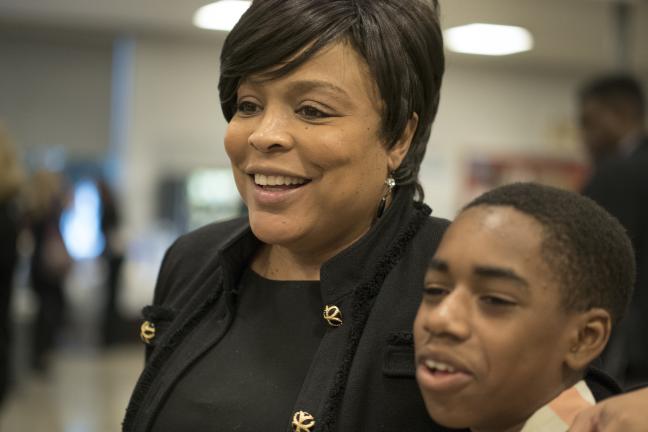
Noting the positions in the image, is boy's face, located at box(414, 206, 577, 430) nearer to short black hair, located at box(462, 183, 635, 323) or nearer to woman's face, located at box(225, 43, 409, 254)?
short black hair, located at box(462, 183, 635, 323)

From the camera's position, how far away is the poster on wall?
9.31m

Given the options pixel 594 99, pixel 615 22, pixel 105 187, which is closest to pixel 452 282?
pixel 594 99

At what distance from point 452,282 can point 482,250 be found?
7 centimetres

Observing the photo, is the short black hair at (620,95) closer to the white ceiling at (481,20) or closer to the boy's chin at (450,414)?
the white ceiling at (481,20)

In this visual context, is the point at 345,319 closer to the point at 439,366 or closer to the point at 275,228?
the point at 275,228

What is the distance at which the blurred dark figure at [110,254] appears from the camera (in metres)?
8.03

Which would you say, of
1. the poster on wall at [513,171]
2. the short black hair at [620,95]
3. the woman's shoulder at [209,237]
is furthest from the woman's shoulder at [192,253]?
the poster on wall at [513,171]

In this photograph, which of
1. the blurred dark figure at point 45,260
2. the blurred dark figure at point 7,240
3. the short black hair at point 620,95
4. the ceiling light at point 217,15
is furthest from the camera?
the blurred dark figure at point 45,260

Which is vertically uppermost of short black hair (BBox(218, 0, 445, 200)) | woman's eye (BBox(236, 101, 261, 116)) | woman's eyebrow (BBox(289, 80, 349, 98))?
short black hair (BBox(218, 0, 445, 200))

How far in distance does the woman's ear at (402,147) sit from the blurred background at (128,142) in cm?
582

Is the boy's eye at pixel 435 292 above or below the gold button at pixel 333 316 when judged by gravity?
above

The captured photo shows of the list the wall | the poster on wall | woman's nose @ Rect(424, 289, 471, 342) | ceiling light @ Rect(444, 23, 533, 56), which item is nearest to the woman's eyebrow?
woman's nose @ Rect(424, 289, 471, 342)

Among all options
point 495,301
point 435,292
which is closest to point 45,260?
point 435,292

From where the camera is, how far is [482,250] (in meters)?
1.16
